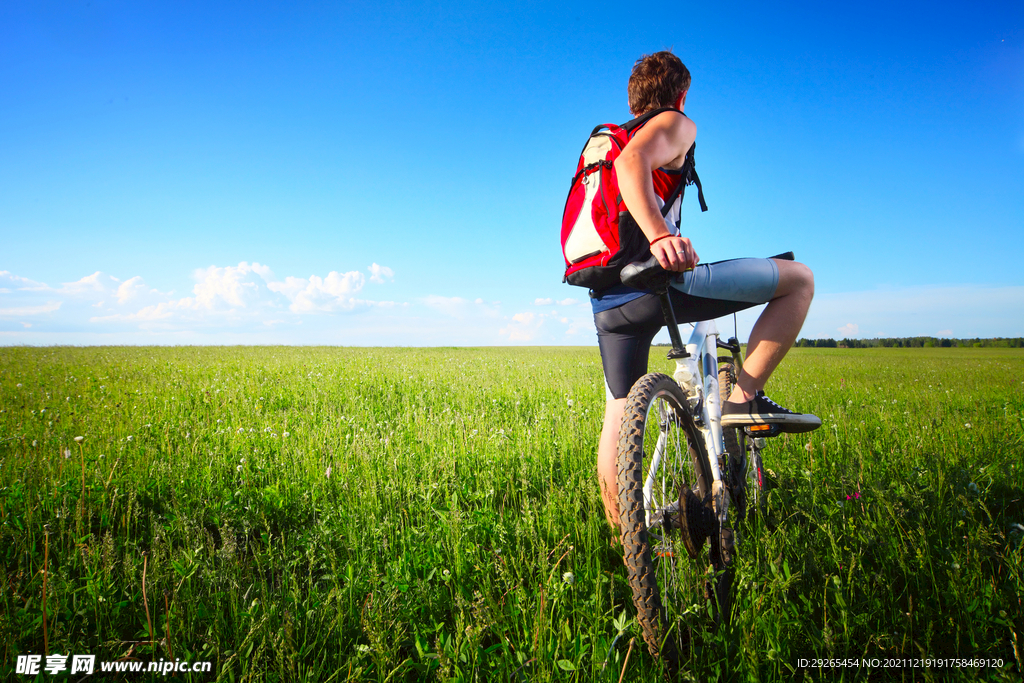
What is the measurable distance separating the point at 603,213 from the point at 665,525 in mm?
1616

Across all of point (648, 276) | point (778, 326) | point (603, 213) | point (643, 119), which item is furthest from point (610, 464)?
point (643, 119)

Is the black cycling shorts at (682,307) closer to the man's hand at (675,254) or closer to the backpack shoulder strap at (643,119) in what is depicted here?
the man's hand at (675,254)

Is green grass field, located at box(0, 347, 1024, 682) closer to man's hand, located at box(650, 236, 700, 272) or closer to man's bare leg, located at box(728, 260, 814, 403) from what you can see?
man's bare leg, located at box(728, 260, 814, 403)

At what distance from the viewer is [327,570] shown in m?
2.71

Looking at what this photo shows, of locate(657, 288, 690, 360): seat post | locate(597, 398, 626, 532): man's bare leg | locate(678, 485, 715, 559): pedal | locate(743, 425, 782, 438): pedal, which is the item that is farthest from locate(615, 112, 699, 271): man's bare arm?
locate(743, 425, 782, 438): pedal

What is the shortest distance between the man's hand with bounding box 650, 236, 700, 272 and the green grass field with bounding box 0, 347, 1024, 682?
134 centimetres

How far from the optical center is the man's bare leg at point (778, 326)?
257 cm

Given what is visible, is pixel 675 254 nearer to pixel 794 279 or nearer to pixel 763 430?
pixel 794 279

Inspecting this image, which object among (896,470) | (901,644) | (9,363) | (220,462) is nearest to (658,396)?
(901,644)

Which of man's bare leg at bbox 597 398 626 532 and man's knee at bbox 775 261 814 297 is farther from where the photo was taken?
man's bare leg at bbox 597 398 626 532

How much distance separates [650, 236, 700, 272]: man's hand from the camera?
6.67 feet

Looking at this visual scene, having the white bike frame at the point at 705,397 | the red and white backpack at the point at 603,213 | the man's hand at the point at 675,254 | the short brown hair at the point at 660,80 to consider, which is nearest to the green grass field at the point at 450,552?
the white bike frame at the point at 705,397

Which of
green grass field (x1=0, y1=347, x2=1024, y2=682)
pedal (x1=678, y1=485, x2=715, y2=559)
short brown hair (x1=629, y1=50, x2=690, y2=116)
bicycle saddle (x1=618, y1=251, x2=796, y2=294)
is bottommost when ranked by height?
green grass field (x1=0, y1=347, x2=1024, y2=682)

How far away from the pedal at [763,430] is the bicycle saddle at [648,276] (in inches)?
45.0
